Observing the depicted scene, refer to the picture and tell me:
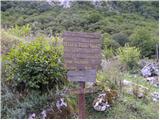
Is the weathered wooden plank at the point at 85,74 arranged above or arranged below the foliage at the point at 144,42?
above

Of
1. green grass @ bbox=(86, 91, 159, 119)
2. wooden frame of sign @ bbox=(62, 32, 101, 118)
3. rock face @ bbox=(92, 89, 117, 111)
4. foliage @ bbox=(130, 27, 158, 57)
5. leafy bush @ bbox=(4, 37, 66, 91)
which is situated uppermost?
wooden frame of sign @ bbox=(62, 32, 101, 118)

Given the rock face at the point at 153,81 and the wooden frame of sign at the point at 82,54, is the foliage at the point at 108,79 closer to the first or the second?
the wooden frame of sign at the point at 82,54

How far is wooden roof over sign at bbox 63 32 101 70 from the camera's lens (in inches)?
148

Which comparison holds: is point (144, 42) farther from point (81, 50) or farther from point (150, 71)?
point (81, 50)

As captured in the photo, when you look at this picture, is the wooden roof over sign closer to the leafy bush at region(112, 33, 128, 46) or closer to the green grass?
the green grass

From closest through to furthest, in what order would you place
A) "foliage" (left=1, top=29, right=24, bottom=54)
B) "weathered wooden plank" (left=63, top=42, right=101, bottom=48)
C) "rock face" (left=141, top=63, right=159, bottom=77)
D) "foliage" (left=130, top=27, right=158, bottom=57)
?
"weathered wooden plank" (left=63, top=42, right=101, bottom=48), "foliage" (left=1, top=29, right=24, bottom=54), "rock face" (left=141, top=63, right=159, bottom=77), "foliage" (left=130, top=27, right=158, bottom=57)

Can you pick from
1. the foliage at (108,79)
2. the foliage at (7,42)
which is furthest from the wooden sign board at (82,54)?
the foliage at (7,42)

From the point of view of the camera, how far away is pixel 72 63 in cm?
376

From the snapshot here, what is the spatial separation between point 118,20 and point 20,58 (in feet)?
A: 42.4

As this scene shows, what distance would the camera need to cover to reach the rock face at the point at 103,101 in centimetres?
462

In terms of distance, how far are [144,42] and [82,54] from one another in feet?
38.0

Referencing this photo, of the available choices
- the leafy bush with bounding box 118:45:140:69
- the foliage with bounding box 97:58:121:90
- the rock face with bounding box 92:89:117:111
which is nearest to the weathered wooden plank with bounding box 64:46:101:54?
the rock face with bounding box 92:89:117:111

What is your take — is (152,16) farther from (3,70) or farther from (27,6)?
(3,70)

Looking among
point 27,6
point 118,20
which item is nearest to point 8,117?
point 27,6
